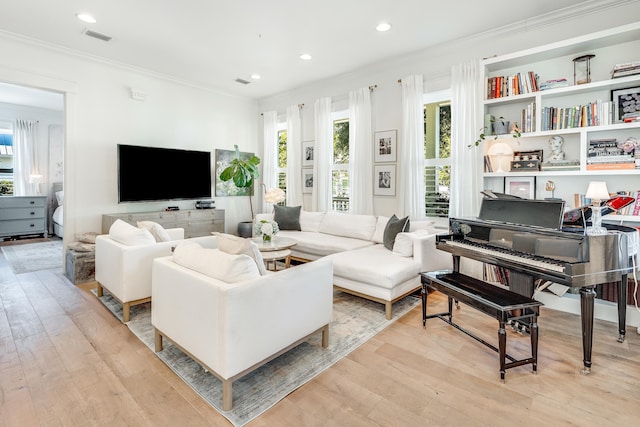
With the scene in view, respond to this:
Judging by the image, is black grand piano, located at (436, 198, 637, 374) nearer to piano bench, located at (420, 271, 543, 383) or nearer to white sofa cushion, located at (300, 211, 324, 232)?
piano bench, located at (420, 271, 543, 383)

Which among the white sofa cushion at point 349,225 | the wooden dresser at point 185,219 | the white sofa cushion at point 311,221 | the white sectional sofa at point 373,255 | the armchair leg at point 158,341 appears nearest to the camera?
the armchair leg at point 158,341

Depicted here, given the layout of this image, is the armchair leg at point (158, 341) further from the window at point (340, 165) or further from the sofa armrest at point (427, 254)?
the window at point (340, 165)

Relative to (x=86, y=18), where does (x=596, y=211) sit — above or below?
below

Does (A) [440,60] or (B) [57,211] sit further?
(B) [57,211]

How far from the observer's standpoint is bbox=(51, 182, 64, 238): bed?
6.75 m

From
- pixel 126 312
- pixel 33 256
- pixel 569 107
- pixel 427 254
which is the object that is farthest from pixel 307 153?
pixel 33 256

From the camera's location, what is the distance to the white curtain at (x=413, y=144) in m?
4.38

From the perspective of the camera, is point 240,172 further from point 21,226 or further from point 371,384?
point 21,226

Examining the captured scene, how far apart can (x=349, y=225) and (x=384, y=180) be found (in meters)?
0.88

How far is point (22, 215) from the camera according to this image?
6746 millimetres

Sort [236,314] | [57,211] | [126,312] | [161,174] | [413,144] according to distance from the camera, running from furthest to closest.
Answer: [57,211] < [161,174] < [413,144] < [126,312] < [236,314]

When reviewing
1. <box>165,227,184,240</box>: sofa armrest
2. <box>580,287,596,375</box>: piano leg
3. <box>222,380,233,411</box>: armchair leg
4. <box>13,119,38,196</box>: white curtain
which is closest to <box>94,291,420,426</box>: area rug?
<box>222,380,233,411</box>: armchair leg

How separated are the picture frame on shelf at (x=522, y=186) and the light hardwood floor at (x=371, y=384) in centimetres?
139

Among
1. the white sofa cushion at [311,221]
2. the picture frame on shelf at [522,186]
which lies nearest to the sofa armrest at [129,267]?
the white sofa cushion at [311,221]
